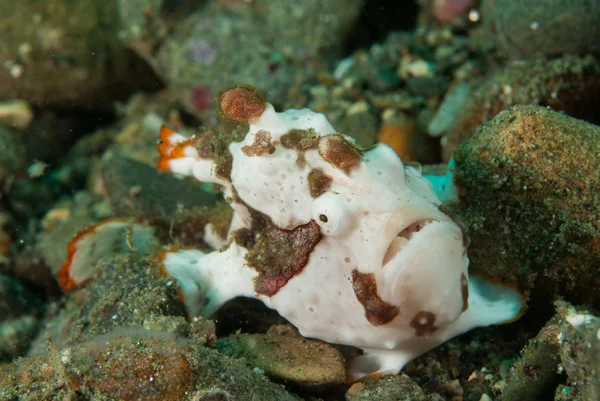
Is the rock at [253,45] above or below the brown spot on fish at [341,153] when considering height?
below

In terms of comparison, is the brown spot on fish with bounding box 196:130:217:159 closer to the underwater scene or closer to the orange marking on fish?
the underwater scene

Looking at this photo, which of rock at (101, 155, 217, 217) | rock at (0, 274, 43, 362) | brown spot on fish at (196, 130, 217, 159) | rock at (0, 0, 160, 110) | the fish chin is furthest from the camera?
rock at (0, 0, 160, 110)

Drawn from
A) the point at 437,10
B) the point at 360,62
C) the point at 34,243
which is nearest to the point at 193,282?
the point at 34,243

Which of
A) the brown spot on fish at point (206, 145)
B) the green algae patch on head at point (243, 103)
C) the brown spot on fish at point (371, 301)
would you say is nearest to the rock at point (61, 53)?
the brown spot on fish at point (206, 145)

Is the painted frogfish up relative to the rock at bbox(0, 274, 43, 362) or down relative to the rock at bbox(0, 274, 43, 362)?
up

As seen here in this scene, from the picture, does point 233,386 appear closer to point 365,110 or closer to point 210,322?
point 210,322

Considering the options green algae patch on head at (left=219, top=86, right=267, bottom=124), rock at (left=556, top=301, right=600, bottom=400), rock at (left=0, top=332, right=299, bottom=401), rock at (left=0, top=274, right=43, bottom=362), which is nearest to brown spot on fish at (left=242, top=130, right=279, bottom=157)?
green algae patch on head at (left=219, top=86, right=267, bottom=124)

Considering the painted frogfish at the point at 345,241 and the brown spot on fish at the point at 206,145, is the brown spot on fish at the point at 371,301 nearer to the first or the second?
the painted frogfish at the point at 345,241
